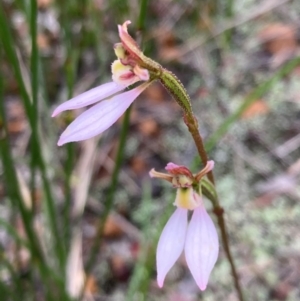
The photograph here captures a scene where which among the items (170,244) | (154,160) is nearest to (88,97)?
(170,244)

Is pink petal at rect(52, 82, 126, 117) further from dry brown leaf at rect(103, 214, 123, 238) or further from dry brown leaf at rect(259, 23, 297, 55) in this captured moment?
dry brown leaf at rect(259, 23, 297, 55)

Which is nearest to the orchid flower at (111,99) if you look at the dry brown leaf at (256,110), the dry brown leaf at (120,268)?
the dry brown leaf at (120,268)

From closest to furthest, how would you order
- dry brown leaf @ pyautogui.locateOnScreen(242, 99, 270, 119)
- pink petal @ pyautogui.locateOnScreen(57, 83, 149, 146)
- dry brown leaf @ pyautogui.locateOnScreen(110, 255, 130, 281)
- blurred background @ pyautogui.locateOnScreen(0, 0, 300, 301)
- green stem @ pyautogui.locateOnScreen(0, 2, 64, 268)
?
1. pink petal @ pyautogui.locateOnScreen(57, 83, 149, 146)
2. green stem @ pyautogui.locateOnScreen(0, 2, 64, 268)
3. blurred background @ pyautogui.locateOnScreen(0, 0, 300, 301)
4. dry brown leaf @ pyautogui.locateOnScreen(110, 255, 130, 281)
5. dry brown leaf @ pyautogui.locateOnScreen(242, 99, 270, 119)

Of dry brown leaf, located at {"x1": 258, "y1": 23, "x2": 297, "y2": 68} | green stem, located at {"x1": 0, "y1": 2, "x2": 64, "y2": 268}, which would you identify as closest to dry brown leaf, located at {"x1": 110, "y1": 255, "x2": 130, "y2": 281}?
green stem, located at {"x1": 0, "y1": 2, "x2": 64, "y2": 268}

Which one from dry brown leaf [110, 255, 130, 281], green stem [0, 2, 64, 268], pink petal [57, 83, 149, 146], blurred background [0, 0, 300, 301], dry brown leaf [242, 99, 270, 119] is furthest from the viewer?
dry brown leaf [242, 99, 270, 119]

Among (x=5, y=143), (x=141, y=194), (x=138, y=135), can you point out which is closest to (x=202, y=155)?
(x=5, y=143)

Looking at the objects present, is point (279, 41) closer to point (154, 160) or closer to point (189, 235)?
point (154, 160)

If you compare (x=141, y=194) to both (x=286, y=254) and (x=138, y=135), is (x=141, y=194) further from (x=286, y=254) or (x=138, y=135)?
(x=286, y=254)

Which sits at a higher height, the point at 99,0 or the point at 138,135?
the point at 99,0
